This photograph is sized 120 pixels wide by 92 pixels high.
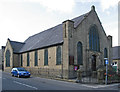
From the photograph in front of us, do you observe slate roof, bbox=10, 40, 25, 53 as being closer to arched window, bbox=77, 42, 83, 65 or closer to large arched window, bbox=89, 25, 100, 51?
arched window, bbox=77, 42, 83, 65

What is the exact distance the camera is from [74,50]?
22.8 m

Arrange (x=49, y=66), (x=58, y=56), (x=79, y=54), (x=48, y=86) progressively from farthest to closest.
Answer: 1. (x=49, y=66)
2. (x=58, y=56)
3. (x=79, y=54)
4. (x=48, y=86)

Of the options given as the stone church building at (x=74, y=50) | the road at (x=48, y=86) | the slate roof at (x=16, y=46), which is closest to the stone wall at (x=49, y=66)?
the stone church building at (x=74, y=50)

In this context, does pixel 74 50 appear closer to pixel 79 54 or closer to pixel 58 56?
pixel 79 54

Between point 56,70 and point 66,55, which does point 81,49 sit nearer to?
point 66,55

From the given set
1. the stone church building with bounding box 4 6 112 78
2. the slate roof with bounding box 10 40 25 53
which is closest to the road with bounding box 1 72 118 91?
the stone church building with bounding box 4 6 112 78

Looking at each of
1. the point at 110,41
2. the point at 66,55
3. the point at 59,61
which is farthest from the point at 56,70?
the point at 110,41

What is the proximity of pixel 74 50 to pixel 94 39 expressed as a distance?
6.53 m

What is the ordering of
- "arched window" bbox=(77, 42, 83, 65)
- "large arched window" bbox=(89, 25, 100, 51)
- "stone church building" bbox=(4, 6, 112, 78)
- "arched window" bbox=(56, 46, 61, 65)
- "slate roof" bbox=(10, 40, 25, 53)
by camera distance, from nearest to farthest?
"stone church building" bbox=(4, 6, 112, 78), "arched window" bbox=(77, 42, 83, 65), "arched window" bbox=(56, 46, 61, 65), "large arched window" bbox=(89, 25, 100, 51), "slate roof" bbox=(10, 40, 25, 53)

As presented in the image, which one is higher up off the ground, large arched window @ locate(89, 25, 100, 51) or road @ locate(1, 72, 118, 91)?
large arched window @ locate(89, 25, 100, 51)

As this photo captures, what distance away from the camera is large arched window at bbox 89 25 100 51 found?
26334mm

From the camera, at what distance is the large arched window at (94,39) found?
86.4 ft

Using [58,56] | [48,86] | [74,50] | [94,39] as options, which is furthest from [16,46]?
[48,86]

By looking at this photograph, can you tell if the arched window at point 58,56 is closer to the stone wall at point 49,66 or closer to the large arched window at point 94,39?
the stone wall at point 49,66
